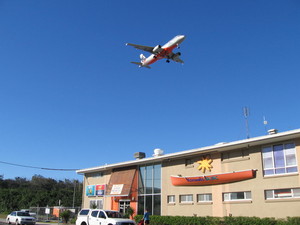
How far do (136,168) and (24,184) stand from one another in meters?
68.9

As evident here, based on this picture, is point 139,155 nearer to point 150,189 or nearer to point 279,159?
point 150,189

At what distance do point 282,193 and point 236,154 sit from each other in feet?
14.8

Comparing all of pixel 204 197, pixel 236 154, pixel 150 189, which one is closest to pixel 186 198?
pixel 204 197

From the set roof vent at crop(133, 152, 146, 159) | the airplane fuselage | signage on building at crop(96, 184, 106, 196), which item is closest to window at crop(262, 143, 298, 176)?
the airplane fuselage

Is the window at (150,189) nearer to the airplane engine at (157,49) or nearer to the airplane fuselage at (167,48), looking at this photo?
the airplane fuselage at (167,48)

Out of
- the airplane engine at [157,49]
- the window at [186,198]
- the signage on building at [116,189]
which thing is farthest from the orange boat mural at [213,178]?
the airplane engine at [157,49]

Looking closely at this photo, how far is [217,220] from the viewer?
23406 millimetres

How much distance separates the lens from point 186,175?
90.9 ft

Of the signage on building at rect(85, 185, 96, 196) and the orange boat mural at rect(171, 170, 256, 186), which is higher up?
the orange boat mural at rect(171, 170, 256, 186)

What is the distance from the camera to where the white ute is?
18.2 meters

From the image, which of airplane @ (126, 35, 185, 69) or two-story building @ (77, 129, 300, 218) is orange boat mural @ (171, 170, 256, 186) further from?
airplane @ (126, 35, 185, 69)

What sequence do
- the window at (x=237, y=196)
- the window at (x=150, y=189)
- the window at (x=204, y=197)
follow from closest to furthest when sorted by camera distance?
the window at (x=237, y=196) → the window at (x=204, y=197) → the window at (x=150, y=189)

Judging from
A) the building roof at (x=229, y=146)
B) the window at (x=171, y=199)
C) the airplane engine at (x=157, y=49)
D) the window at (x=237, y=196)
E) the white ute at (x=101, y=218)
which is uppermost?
the airplane engine at (x=157, y=49)

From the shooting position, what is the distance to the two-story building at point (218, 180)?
21.2 meters
